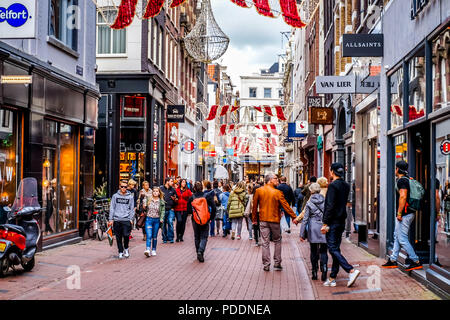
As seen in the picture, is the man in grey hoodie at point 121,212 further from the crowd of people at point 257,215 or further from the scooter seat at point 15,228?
the scooter seat at point 15,228

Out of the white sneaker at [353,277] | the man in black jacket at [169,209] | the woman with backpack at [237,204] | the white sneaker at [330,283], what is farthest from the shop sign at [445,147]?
the woman with backpack at [237,204]

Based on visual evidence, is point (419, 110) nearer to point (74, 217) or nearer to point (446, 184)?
point (446, 184)

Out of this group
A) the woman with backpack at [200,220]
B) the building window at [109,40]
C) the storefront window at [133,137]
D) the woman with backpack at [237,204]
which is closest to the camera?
the woman with backpack at [200,220]

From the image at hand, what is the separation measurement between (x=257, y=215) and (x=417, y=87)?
3.88 meters

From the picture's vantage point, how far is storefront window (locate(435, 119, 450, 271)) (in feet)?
30.0

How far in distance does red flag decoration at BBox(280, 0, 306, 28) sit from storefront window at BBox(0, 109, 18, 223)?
6.00 metres

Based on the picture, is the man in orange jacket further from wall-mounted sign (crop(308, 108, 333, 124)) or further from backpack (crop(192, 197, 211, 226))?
wall-mounted sign (crop(308, 108, 333, 124))

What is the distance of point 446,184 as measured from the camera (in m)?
9.23

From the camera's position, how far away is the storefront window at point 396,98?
12.6 m

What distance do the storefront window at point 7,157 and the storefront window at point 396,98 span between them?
26.1ft

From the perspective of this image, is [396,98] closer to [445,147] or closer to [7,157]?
[445,147]

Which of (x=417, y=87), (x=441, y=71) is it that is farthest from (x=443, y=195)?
(x=417, y=87)
